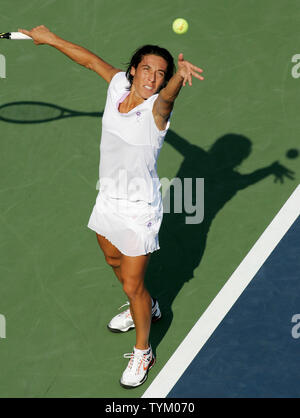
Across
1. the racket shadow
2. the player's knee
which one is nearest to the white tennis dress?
the player's knee

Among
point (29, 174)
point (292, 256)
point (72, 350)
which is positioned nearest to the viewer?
point (72, 350)

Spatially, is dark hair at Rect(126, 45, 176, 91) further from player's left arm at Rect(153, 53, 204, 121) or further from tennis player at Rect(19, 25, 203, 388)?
player's left arm at Rect(153, 53, 204, 121)

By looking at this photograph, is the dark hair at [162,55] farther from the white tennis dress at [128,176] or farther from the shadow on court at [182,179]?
the shadow on court at [182,179]

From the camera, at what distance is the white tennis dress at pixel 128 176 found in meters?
6.57

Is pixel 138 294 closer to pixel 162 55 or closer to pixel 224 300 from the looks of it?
pixel 224 300

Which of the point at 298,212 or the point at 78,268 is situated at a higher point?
the point at 298,212

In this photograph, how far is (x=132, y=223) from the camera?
22.8 feet

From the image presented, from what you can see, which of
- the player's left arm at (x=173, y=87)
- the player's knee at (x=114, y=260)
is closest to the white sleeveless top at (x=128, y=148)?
the player's left arm at (x=173, y=87)

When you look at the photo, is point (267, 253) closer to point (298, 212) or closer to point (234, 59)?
point (298, 212)

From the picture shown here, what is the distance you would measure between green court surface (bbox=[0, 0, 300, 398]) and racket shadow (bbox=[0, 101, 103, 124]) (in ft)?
0.08

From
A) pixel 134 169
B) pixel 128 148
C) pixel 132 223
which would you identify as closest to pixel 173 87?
pixel 128 148

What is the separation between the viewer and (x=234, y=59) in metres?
10.3
